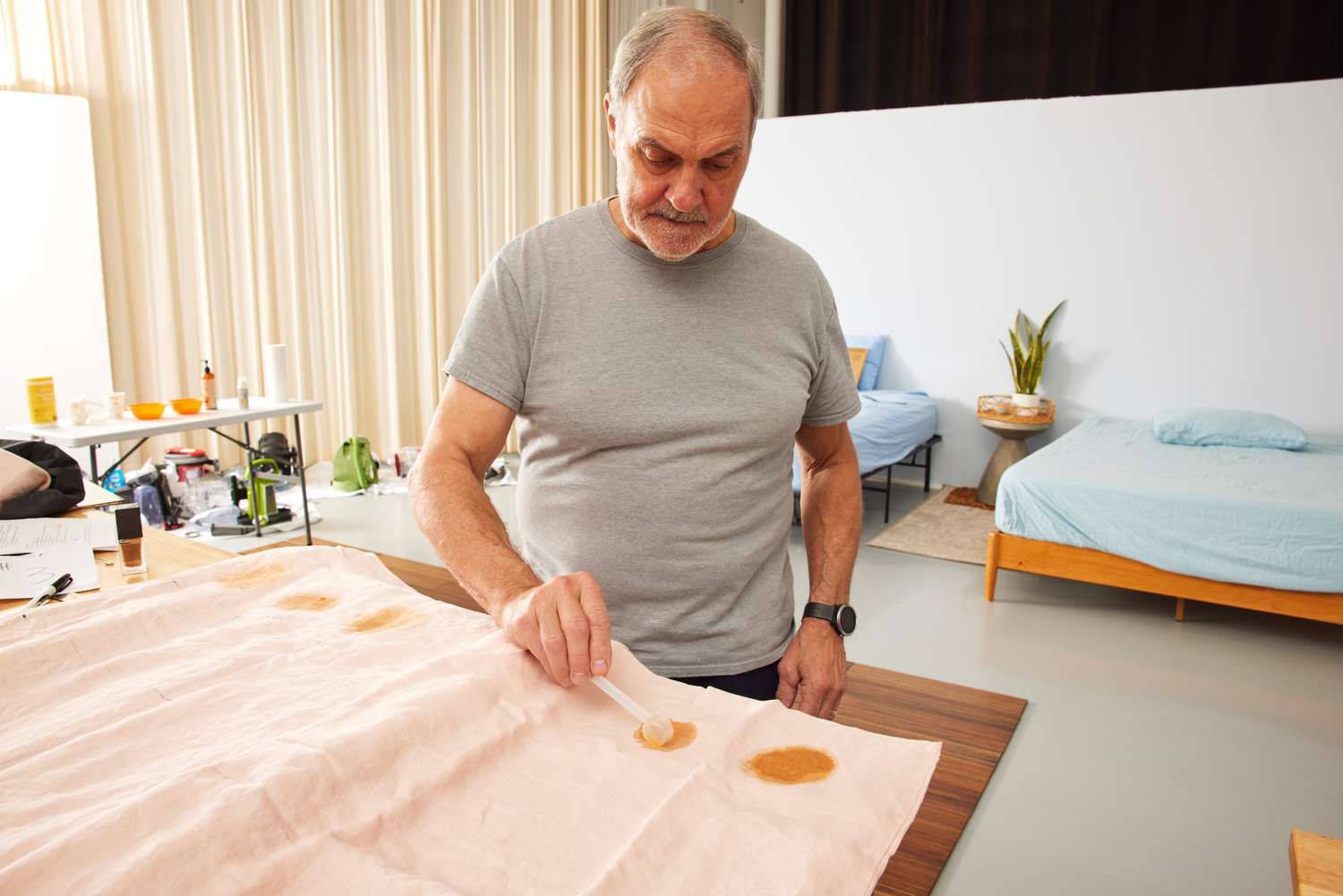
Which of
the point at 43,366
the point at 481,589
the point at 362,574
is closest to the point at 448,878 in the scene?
the point at 481,589

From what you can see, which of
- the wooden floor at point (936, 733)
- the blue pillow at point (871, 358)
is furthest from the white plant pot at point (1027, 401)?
the wooden floor at point (936, 733)

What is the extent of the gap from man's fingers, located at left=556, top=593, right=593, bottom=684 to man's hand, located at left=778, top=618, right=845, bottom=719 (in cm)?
47

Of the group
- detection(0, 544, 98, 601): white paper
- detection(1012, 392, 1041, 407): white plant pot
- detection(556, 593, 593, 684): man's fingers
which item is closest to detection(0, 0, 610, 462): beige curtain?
detection(1012, 392, 1041, 407): white plant pot

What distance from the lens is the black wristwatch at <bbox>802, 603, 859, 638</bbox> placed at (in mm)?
1347

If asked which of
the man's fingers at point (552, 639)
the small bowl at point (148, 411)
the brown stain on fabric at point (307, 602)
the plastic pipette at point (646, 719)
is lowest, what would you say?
the small bowl at point (148, 411)

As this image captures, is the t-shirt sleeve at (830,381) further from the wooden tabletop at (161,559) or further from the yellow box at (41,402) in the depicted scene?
the yellow box at (41,402)

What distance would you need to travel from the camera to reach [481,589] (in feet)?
3.56

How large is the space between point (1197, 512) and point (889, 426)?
1719 mm

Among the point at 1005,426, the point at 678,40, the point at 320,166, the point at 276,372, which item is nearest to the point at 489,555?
the point at 678,40

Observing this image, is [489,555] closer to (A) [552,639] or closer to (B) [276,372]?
(A) [552,639]

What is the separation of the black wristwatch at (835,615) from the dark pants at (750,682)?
0.32 ft

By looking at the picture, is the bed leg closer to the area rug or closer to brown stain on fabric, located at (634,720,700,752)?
the area rug

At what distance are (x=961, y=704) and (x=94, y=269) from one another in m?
4.60

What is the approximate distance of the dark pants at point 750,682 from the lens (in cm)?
128
